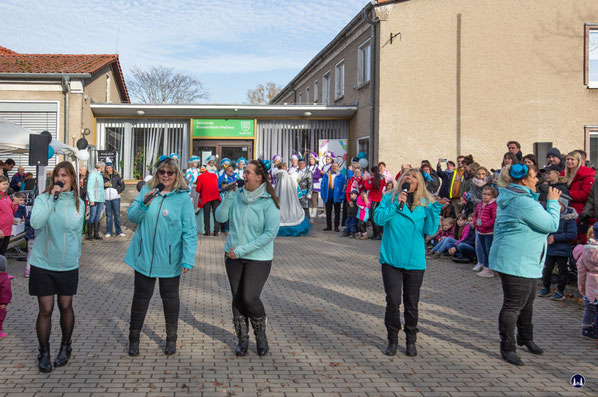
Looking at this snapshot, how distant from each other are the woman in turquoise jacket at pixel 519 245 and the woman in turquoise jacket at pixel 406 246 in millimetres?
698

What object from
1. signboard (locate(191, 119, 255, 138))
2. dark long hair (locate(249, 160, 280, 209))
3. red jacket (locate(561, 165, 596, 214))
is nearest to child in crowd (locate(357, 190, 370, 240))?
red jacket (locate(561, 165, 596, 214))

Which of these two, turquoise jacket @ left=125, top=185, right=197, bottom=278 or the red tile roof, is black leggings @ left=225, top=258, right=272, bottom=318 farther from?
the red tile roof

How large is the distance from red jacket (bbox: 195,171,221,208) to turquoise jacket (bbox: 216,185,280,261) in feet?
30.6

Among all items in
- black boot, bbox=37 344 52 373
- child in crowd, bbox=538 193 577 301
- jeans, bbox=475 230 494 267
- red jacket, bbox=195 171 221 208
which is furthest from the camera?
red jacket, bbox=195 171 221 208

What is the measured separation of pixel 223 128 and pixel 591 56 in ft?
43.3

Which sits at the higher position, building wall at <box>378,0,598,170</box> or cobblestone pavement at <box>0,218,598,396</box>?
building wall at <box>378,0,598,170</box>

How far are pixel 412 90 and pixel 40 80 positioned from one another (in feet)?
44.1

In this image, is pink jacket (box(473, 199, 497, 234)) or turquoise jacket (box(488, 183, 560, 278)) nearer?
turquoise jacket (box(488, 183, 560, 278))

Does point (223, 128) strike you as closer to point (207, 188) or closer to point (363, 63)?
point (363, 63)

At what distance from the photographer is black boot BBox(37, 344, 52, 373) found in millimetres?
4629

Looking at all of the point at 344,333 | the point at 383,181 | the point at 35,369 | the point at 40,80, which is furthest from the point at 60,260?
the point at 40,80

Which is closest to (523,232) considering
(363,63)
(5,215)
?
(5,215)

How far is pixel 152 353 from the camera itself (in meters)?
5.19

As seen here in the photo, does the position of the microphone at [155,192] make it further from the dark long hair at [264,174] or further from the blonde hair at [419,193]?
the blonde hair at [419,193]
